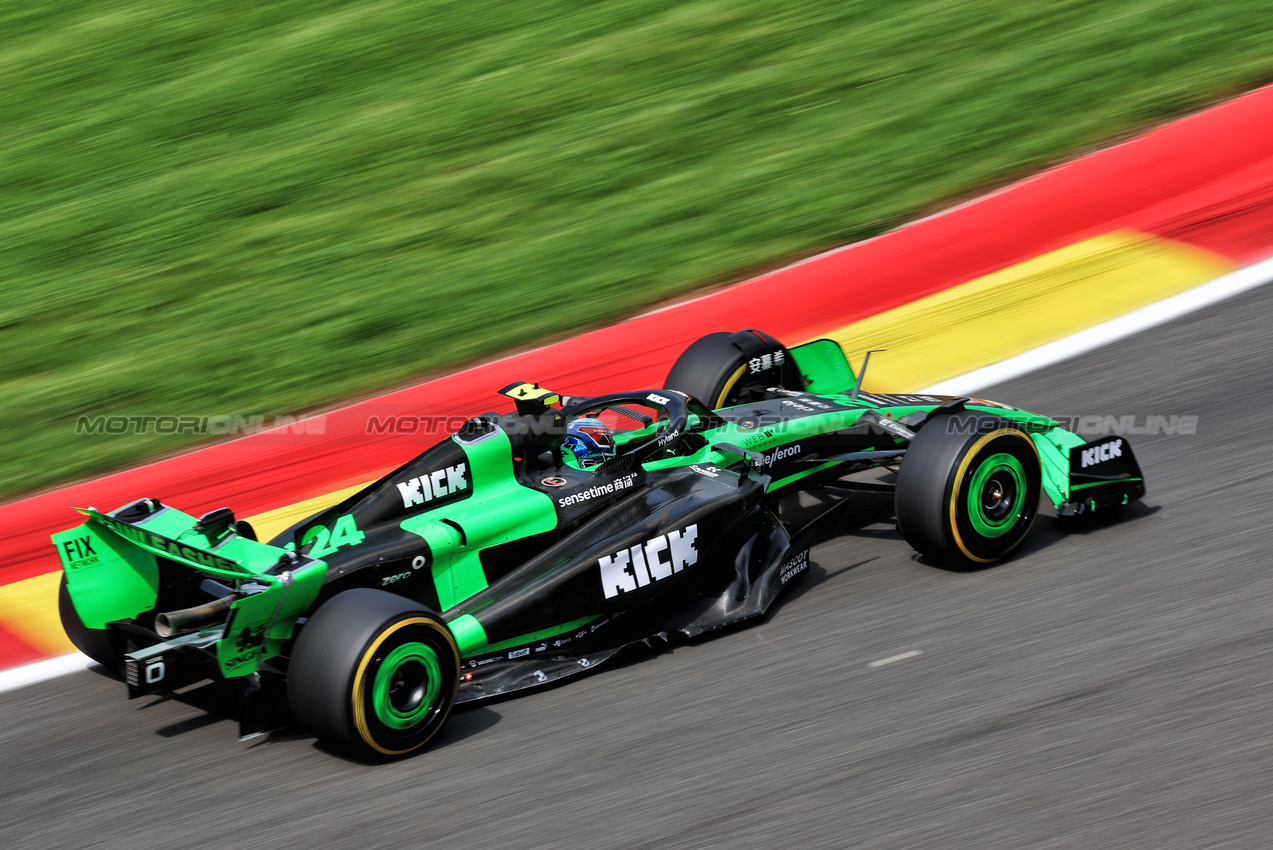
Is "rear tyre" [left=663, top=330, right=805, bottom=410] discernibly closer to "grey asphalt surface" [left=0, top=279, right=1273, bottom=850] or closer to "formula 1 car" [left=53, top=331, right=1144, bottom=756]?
"formula 1 car" [left=53, top=331, right=1144, bottom=756]

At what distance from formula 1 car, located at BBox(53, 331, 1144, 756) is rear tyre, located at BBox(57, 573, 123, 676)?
0.03ft

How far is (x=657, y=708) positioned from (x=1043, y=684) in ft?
5.21

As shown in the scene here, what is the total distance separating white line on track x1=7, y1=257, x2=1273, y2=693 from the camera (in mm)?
8297

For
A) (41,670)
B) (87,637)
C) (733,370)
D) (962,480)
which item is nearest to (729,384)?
(733,370)

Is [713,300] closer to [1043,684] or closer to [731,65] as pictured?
[731,65]

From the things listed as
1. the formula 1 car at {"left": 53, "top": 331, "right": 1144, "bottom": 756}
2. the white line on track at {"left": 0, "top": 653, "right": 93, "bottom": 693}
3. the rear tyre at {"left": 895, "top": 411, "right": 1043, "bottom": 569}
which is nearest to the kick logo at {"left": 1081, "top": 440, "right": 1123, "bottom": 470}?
the formula 1 car at {"left": 53, "top": 331, "right": 1144, "bottom": 756}

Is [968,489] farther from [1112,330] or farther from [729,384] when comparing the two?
[1112,330]

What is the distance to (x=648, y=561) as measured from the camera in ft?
17.6

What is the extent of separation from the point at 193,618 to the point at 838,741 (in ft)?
8.72

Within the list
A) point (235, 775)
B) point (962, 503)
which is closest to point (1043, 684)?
point (962, 503)

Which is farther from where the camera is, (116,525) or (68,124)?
(68,124)

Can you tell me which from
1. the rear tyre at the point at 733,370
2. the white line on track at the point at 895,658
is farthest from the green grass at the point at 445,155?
the white line on track at the point at 895,658

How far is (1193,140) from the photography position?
32.4ft

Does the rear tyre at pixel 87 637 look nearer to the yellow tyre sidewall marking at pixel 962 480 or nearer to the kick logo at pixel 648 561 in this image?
the kick logo at pixel 648 561
